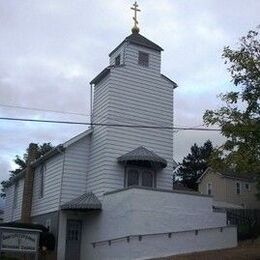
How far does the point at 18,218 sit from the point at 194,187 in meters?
34.6

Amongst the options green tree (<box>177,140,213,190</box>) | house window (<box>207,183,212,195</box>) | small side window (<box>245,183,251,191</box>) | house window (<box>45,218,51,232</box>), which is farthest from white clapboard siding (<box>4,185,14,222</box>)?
green tree (<box>177,140,213,190</box>)

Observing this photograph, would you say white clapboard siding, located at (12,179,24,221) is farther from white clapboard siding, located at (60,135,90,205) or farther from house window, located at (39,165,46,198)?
white clapboard siding, located at (60,135,90,205)

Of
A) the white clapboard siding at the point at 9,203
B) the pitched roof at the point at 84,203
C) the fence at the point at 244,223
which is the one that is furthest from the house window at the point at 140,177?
the white clapboard siding at the point at 9,203

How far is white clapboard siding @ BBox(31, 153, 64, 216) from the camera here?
108ft

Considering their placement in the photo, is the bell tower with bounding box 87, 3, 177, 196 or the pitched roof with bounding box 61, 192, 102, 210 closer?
the pitched roof with bounding box 61, 192, 102, 210

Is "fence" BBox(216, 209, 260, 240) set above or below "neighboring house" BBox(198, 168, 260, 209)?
below

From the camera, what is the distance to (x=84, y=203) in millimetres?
30875

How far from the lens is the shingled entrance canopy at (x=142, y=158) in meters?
31.4

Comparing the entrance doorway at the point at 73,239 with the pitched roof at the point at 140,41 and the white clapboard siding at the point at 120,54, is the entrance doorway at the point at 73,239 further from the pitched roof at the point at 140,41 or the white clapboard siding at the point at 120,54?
the pitched roof at the point at 140,41

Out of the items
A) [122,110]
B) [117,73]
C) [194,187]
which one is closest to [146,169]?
[122,110]

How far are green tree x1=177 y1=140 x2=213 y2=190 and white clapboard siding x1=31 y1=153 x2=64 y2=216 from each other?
39.2 metres

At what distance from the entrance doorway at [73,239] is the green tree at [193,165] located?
4193cm

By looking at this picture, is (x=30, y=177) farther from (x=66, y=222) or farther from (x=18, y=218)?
(x=66, y=222)

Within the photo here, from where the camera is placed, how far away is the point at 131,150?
32406mm
